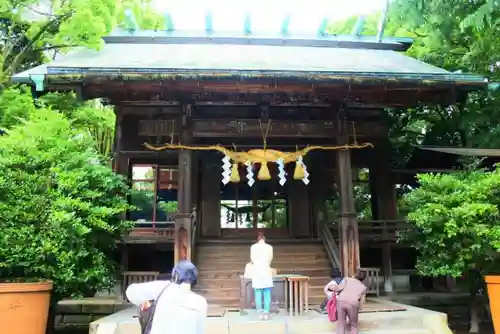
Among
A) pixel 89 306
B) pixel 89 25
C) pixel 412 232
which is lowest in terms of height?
pixel 89 306

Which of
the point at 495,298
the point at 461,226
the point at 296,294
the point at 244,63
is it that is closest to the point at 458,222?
the point at 461,226

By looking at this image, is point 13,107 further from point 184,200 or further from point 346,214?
Result: point 346,214

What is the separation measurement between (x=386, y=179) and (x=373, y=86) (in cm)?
467

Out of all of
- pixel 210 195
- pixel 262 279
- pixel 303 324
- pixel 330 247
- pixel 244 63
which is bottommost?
pixel 303 324

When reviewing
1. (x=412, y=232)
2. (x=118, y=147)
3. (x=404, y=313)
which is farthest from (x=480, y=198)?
(x=118, y=147)

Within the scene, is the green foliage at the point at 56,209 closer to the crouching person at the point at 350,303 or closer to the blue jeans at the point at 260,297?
the blue jeans at the point at 260,297

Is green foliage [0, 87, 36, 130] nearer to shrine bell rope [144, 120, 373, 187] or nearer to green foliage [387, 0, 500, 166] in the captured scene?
shrine bell rope [144, 120, 373, 187]

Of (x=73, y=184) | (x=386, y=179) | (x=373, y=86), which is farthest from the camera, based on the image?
(x=386, y=179)

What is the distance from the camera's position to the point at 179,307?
330 centimetres

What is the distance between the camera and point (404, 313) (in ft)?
26.3

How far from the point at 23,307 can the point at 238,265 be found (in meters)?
5.53

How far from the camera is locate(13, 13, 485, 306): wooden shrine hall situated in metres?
9.66

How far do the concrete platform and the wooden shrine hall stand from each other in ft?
7.04

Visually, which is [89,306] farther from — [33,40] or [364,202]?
[364,202]
